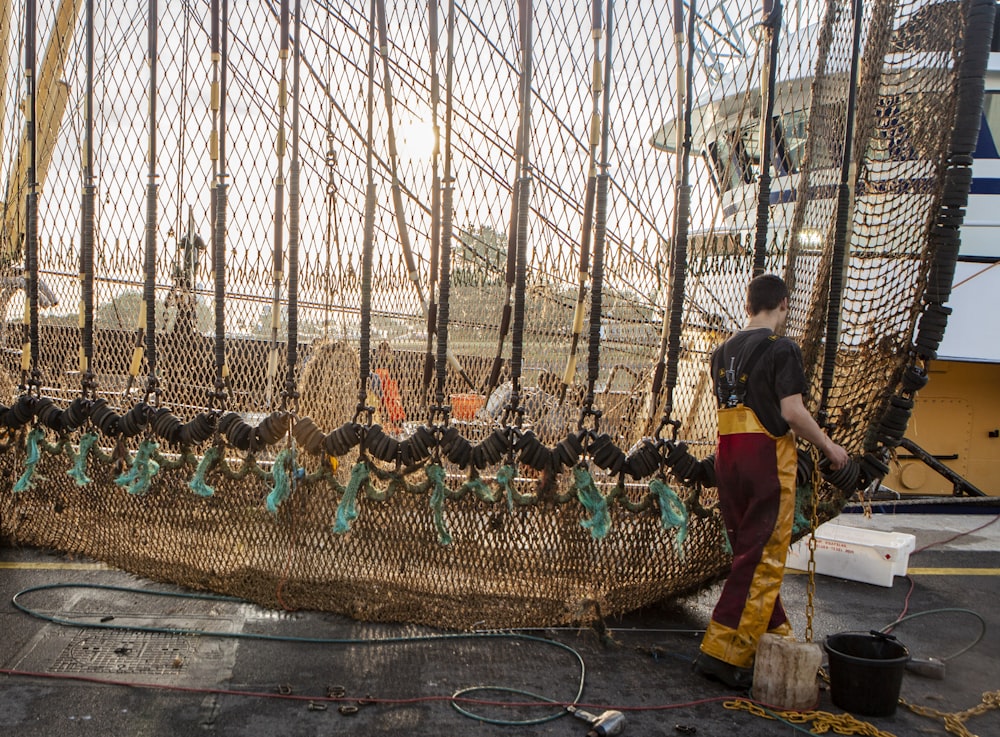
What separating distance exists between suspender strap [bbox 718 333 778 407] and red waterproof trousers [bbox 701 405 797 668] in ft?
0.14

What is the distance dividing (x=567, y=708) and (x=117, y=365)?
3.31 m

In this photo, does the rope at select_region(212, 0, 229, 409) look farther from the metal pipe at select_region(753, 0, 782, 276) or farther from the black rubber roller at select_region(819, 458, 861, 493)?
A: the black rubber roller at select_region(819, 458, 861, 493)

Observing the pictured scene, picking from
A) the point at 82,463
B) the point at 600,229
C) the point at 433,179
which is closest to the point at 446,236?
the point at 433,179

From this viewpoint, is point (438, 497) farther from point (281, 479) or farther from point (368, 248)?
point (368, 248)

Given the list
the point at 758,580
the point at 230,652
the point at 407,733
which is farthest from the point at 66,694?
the point at 758,580

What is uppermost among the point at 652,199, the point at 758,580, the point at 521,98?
the point at 521,98

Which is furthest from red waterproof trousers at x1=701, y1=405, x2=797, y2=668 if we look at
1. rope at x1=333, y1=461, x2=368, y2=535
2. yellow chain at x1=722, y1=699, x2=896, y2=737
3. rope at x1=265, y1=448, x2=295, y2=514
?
rope at x1=265, y1=448, x2=295, y2=514

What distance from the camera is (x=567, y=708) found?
113 inches

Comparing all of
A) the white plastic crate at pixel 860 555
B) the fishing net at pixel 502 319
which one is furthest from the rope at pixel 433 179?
the white plastic crate at pixel 860 555

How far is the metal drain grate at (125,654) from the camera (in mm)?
3035

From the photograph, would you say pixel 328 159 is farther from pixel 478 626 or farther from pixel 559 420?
pixel 478 626

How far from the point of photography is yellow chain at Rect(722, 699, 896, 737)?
2.76m

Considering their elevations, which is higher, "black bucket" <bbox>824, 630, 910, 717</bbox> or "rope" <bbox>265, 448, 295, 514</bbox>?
A: "rope" <bbox>265, 448, 295, 514</bbox>

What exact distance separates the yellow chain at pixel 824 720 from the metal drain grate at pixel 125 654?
2.17 m
